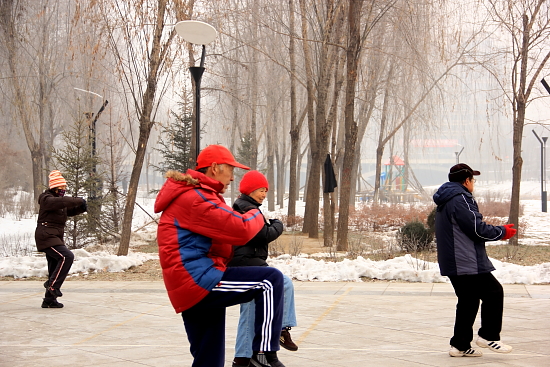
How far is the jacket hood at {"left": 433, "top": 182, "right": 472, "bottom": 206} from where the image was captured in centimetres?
538

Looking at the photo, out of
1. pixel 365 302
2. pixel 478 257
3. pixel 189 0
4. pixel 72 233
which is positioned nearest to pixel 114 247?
pixel 72 233

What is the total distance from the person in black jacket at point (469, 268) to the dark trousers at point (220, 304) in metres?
2.23

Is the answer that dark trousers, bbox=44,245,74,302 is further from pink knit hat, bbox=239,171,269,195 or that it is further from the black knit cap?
the black knit cap

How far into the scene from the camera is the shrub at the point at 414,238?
14.7m

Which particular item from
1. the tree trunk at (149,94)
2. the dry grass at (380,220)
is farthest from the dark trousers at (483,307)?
the dry grass at (380,220)

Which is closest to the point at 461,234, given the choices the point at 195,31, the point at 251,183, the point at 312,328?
the point at 251,183

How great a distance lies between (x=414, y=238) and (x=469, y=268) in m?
9.64

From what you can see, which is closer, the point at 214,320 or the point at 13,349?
the point at 214,320

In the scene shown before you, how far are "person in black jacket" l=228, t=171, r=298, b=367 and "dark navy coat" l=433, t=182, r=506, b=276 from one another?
146 centimetres

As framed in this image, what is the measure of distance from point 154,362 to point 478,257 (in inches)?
116

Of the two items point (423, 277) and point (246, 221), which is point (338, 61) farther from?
point (246, 221)

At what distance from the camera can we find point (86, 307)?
27.3 feet

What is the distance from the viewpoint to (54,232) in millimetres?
8289

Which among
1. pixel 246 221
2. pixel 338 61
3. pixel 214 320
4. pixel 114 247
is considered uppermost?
pixel 338 61
